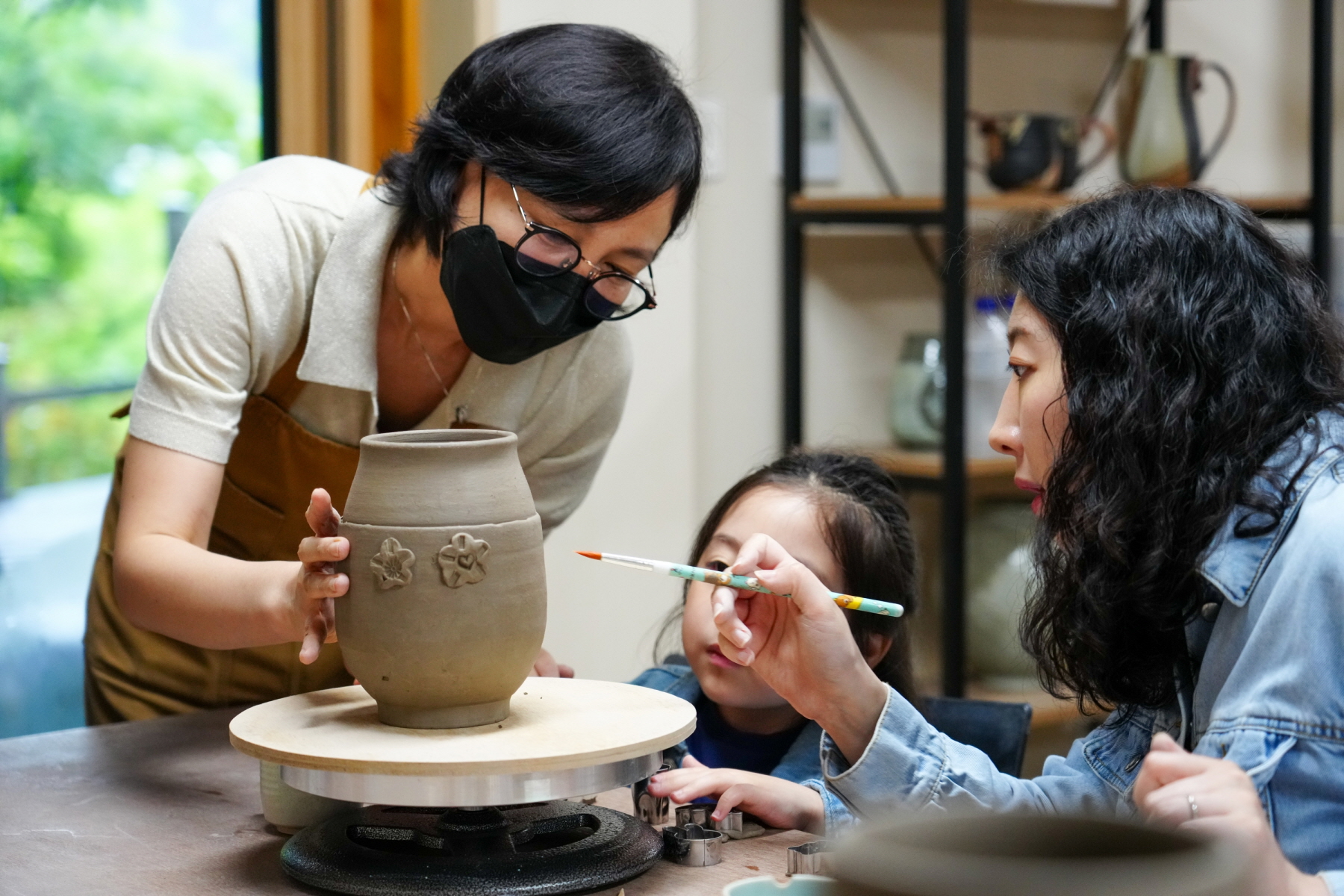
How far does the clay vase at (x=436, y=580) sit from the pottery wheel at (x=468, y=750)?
0.11ft

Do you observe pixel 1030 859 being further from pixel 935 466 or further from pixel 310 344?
pixel 935 466

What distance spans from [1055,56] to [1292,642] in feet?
7.76

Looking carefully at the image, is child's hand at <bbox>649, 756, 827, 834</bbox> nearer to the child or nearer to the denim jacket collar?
the child

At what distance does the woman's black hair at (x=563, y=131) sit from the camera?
1364mm

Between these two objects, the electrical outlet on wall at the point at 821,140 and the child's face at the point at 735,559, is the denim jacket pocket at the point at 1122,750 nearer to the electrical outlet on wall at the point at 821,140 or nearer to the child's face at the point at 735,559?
the child's face at the point at 735,559

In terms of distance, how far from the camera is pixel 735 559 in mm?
1455

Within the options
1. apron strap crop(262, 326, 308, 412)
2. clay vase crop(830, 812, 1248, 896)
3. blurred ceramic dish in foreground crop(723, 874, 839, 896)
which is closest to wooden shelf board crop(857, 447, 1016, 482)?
apron strap crop(262, 326, 308, 412)

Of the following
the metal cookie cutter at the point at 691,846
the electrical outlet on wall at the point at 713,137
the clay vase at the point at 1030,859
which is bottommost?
the metal cookie cutter at the point at 691,846

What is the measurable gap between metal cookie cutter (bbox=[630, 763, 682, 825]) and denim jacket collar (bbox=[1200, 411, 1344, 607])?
450mm

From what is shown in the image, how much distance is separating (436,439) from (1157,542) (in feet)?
1.78

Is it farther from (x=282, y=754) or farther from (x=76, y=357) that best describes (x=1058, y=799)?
(x=76, y=357)

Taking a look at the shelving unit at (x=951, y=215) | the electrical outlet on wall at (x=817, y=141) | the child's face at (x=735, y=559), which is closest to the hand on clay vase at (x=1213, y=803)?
the child's face at (x=735, y=559)

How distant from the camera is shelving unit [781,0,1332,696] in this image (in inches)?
98.3

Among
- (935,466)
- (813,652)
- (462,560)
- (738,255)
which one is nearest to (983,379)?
(935,466)
